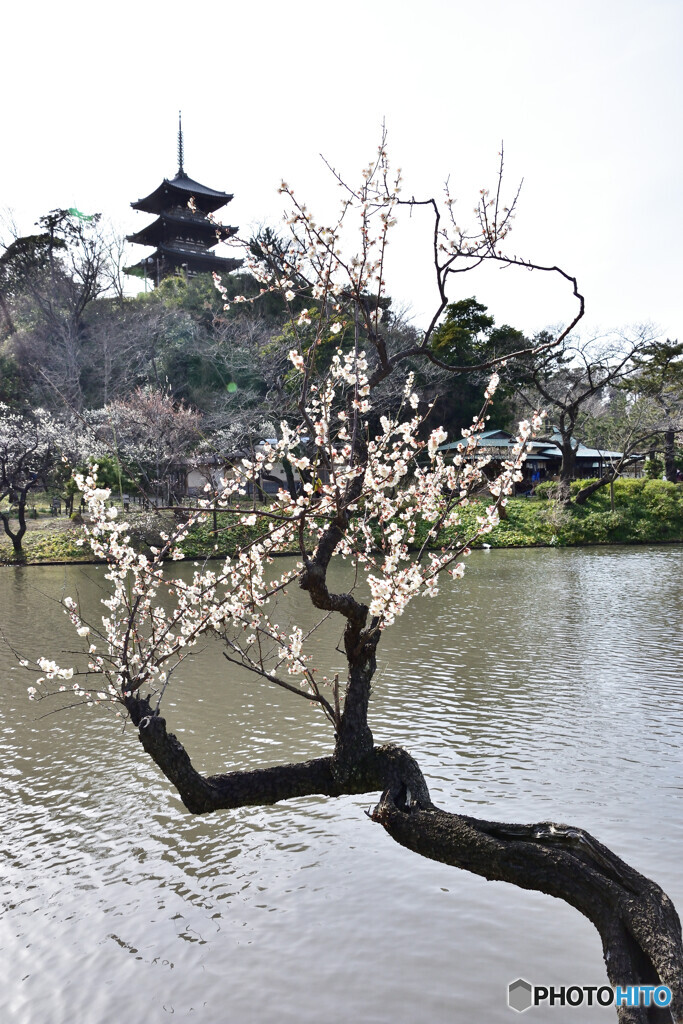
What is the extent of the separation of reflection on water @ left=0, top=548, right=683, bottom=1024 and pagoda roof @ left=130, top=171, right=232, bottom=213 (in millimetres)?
34875

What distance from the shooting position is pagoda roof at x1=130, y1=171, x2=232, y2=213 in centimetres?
3828

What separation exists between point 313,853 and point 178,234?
39.9 meters

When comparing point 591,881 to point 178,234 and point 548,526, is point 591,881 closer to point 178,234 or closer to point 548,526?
point 548,526

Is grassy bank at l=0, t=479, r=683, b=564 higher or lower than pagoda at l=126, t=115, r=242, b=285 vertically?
lower

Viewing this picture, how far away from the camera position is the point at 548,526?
74.0ft

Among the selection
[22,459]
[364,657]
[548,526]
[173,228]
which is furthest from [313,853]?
[173,228]

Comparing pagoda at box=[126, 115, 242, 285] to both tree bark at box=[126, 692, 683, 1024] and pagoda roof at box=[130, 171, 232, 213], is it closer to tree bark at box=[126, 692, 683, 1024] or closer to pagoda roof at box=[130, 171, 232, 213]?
pagoda roof at box=[130, 171, 232, 213]

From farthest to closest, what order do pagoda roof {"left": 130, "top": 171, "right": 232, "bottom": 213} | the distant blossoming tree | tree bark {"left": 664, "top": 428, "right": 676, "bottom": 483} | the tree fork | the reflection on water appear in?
pagoda roof {"left": 130, "top": 171, "right": 232, "bottom": 213}, tree bark {"left": 664, "top": 428, "right": 676, "bottom": 483}, the distant blossoming tree, the reflection on water, the tree fork

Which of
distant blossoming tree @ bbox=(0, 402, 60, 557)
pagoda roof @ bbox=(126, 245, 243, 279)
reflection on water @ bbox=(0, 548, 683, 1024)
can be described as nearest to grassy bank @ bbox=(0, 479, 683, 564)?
distant blossoming tree @ bbox=(0, 402, 60, 557)

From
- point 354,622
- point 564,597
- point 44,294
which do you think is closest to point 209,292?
point 44,294

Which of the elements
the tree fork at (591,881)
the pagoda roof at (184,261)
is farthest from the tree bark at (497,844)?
the pagoda roof at (184,261)

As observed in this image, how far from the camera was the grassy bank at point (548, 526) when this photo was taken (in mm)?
19922

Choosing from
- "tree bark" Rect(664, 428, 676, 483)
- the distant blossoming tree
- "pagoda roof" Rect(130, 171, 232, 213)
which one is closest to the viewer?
the distant blossoming tree

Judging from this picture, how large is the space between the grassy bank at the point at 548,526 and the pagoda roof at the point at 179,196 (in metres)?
21.7
